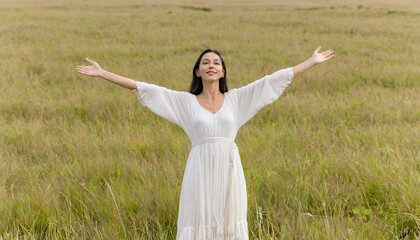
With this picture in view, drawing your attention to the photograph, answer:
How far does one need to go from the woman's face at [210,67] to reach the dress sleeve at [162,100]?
0.67ft

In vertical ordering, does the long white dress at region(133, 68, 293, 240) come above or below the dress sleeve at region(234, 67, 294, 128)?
below

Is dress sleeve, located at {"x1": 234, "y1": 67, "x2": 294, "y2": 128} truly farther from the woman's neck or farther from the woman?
the woman's neck

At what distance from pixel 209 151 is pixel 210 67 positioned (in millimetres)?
560

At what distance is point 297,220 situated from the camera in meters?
2.66

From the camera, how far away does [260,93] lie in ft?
8.46

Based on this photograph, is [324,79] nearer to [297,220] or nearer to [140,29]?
[297,220]

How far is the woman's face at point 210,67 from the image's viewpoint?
2490 millimetres

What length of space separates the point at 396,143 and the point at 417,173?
34.0 inches

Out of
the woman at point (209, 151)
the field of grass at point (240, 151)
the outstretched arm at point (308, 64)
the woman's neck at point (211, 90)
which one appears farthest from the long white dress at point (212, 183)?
the outstretched arm at point (308, 64)

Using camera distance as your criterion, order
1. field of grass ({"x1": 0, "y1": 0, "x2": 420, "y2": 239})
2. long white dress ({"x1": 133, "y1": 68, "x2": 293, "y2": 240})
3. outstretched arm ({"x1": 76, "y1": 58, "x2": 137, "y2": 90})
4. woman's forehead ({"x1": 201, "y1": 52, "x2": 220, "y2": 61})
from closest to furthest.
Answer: long white dress ({"x1": 133, "y1": 68, "x2": 293, "y2": 240}) < outstretched arm ({"x1": 76, "y1": 58, "x2": 137, "y2": 90}) < woman's forehead ({"x1": 201, "y1": 52, "x2": 220, "y2": 61}) < field of grass ({"x1": 0, "y1": 0, "x2": 420, "y2": 239})

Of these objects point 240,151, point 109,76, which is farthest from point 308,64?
point 240,151

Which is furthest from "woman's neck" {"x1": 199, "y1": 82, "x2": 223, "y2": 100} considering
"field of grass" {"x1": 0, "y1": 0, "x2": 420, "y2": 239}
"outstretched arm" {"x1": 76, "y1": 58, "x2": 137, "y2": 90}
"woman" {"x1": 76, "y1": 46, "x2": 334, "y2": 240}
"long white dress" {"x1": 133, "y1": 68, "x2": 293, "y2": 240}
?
"field of grass" {"x1": 0, "y1": 0, "x2": 420, "y2": 239}

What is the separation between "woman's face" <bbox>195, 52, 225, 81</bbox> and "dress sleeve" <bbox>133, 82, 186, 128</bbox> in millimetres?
205

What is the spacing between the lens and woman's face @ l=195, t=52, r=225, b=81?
249cm
